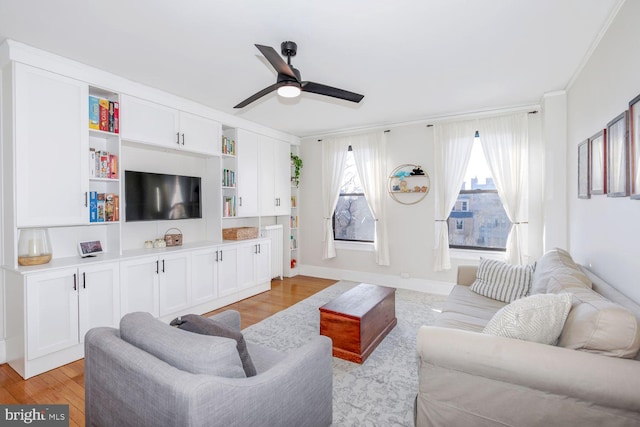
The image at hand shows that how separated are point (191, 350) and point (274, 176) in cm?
421

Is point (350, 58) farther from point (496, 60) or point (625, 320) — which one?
point (625, 320)

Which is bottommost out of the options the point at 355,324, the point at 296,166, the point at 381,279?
the point at 381,279

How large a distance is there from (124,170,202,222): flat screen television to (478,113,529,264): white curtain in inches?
164

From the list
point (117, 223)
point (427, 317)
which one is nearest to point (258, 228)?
point (117, 223)

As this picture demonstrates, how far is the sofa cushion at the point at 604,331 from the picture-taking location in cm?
126

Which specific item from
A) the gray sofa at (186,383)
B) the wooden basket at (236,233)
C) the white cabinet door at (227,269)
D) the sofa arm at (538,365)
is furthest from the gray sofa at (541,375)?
the wooden basket at (236,233)

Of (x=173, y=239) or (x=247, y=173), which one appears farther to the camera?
(x=247, y=173)

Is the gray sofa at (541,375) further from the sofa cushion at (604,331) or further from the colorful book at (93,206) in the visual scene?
the colorful book at (93,206)

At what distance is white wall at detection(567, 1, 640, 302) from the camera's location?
1.82 meters

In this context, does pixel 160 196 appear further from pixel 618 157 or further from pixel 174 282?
pixel 618 157

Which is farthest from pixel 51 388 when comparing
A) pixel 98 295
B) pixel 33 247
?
pixel 33 247

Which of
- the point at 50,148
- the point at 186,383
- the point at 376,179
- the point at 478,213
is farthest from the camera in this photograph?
the point at 376,179

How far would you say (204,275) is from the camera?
152 inches

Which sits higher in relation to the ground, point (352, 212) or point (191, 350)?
point (352, 212)
